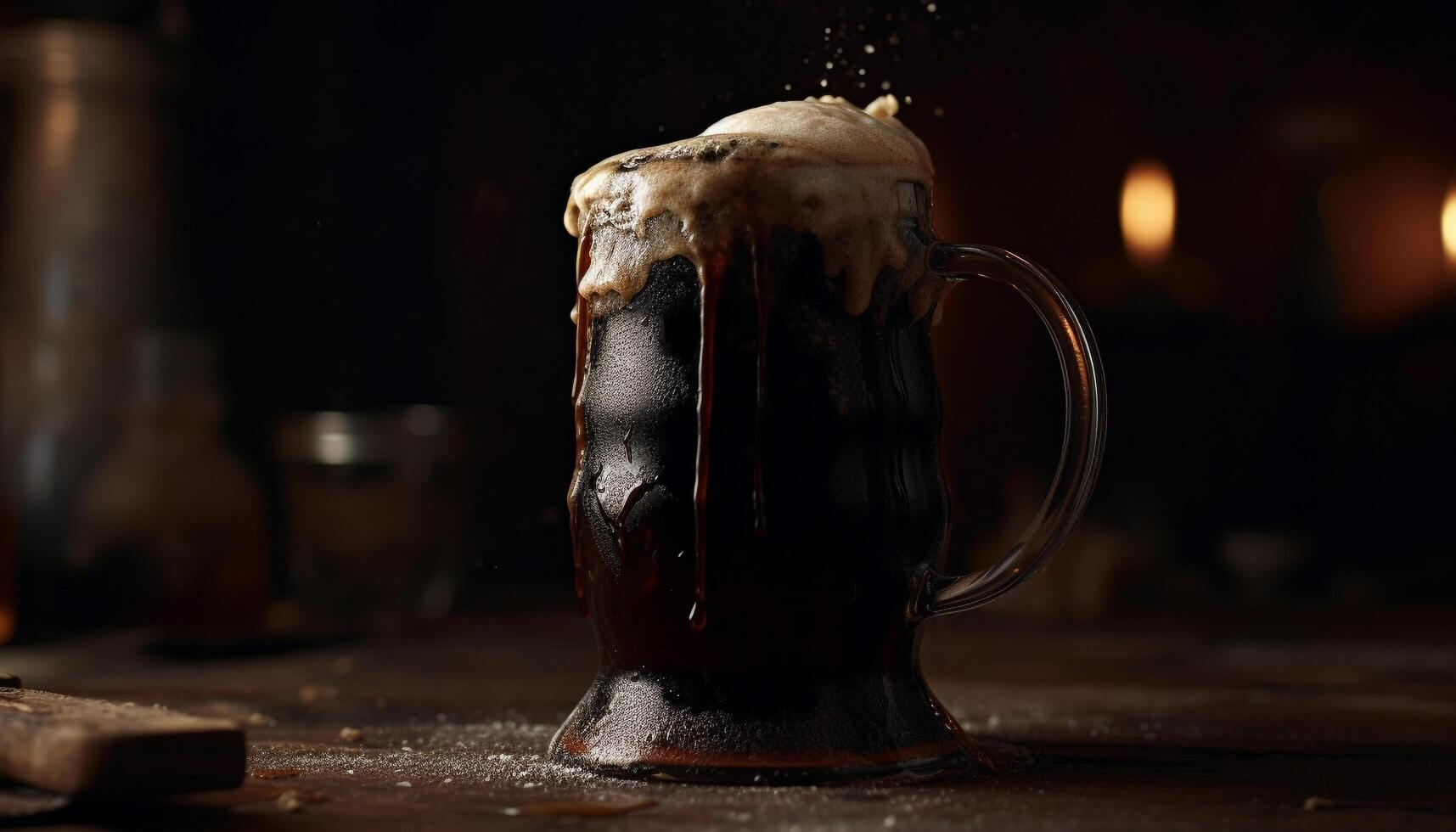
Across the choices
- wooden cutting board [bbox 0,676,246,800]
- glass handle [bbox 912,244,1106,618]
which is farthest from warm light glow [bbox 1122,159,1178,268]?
wooden cutting board [bbox 0,676,246,800]

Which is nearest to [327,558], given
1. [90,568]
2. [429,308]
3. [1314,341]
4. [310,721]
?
[90,568]

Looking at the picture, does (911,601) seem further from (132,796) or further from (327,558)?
(327,558)

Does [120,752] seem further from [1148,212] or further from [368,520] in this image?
[1148,212]

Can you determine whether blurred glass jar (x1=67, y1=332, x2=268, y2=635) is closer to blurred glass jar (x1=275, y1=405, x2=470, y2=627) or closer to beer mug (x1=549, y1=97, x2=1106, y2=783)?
blurred glass jar (x1=275, y1=405, x2=470, y2=627)

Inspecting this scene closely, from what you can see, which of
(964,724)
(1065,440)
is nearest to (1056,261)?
(964,724)

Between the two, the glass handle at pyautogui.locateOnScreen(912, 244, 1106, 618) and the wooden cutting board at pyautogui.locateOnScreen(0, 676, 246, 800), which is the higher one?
the glass handle at pyautogui.locateOnScreen(912, 244, 1106, 618)
